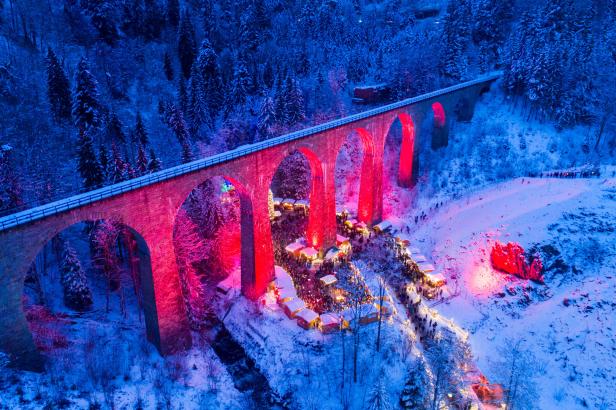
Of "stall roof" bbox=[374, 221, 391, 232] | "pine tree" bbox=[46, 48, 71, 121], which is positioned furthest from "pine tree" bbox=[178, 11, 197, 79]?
"stall roof" bbox=[374, 221, 391, 232]

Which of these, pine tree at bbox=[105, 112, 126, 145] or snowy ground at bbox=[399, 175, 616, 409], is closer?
snowy ground at bbox=[399, 175, 616, 409]

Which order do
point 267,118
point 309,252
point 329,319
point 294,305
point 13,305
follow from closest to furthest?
point 13,305
point 329,319
point 294,305
point 309,252
point 267,118

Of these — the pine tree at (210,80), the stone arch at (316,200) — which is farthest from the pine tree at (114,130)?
the stone arch at (316,200)

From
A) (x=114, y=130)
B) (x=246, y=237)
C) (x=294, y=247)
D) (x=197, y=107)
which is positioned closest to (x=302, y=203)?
(x=294, y=247)

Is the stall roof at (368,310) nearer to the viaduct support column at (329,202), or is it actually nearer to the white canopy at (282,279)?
the white canopy at (282,279)

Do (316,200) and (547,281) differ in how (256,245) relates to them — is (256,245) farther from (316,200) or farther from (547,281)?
(547,281)

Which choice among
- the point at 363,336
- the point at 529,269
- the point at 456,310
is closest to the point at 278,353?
the point at 363,336

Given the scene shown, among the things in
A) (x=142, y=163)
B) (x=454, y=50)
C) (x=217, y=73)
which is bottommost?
(x=142, y=163)

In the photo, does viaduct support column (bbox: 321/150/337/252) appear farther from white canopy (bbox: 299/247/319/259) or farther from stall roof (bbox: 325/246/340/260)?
white canopy (bbox: 299/247/319/259)
